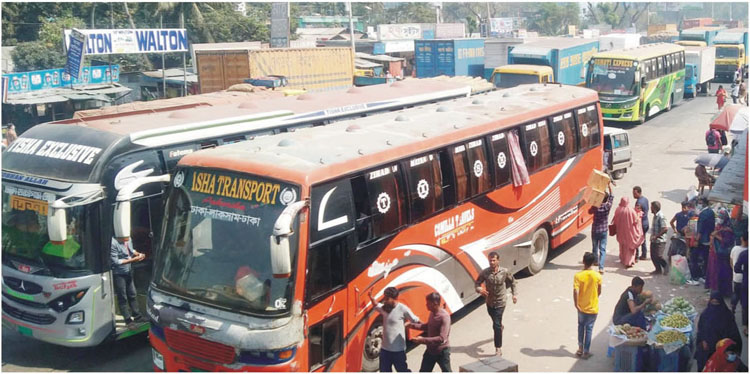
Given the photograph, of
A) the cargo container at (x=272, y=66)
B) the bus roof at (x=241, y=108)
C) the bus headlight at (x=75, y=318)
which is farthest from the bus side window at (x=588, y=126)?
the cargo container at (x=272, y=66)

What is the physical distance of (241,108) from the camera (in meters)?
12.9

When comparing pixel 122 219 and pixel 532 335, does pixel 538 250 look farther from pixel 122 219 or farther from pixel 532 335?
pixel 122 219

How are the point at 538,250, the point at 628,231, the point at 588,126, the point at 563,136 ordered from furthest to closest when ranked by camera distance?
1. the point at 588,126
2. the point at 563,136
3. the point at 538,250
4. the point at 628,231

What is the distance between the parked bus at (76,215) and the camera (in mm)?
9422

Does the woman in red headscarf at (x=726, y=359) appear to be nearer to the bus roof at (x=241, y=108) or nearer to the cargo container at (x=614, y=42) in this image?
the bus roof at (x=241, y=108)

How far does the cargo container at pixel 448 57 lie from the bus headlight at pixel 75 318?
3445 cm

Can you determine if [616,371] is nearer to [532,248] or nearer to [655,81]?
[532,248]

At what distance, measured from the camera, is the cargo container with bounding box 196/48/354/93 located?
101ft

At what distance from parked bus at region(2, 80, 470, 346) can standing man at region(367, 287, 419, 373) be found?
10.6ft

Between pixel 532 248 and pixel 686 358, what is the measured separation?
14.2 ft

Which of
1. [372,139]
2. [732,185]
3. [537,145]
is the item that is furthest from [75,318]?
[732,185]

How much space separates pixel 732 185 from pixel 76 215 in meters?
9.21

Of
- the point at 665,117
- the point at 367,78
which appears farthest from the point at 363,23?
the point at 665,117

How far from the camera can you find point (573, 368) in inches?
378
